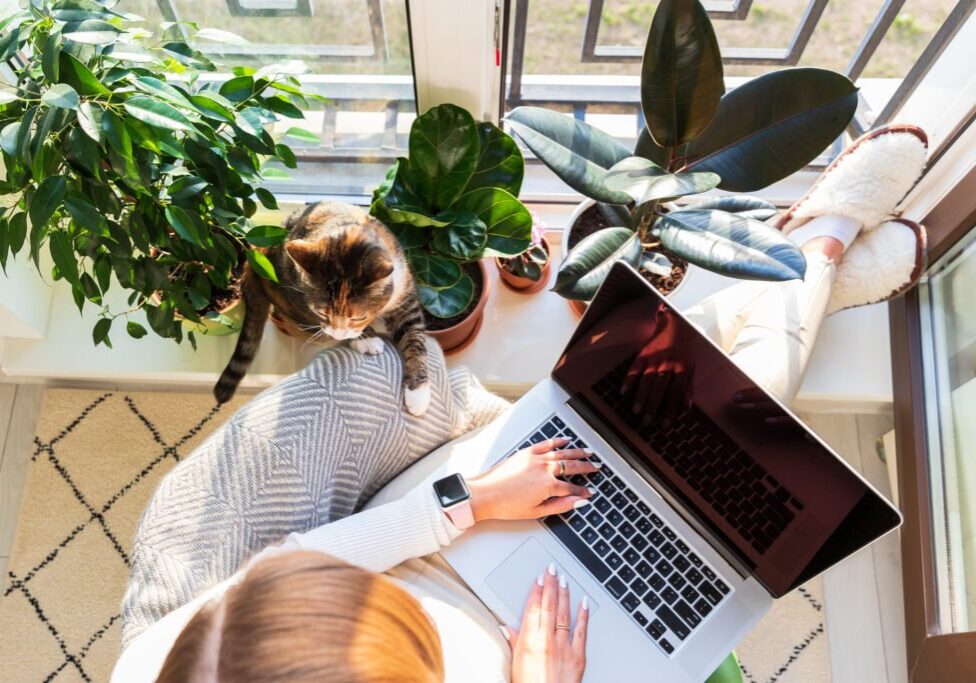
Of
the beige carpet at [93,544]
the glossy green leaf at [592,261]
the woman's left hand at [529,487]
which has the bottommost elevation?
the beige carpet at [93,544]

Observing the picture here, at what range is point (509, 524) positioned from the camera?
3.54ft

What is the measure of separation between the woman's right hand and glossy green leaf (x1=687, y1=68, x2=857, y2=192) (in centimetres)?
61

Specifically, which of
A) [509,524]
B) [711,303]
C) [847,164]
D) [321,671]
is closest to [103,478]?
[509,524]

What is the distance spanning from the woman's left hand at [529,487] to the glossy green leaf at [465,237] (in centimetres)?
32

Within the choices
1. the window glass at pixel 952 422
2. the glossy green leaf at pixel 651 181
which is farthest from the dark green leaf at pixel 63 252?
the window glass at pixel 952 422

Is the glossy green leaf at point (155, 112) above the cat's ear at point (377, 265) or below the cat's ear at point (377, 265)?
above

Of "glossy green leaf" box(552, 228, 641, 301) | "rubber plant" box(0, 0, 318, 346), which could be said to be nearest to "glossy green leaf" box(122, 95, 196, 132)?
"rubber plant" box(0, 0, 318, 346)

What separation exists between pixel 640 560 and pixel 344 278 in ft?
1.99

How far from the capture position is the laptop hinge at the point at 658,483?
1.03 metres

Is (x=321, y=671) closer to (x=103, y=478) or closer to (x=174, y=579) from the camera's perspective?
(x=174, y=579)

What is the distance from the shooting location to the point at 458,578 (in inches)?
42.2

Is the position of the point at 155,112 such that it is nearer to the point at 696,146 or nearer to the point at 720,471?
the point at 696,146

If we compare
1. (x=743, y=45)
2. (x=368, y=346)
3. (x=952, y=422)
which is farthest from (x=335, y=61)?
(x=952, y=422)

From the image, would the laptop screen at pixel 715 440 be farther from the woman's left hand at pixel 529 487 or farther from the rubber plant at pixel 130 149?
the rubber plant at pixel 130 149
